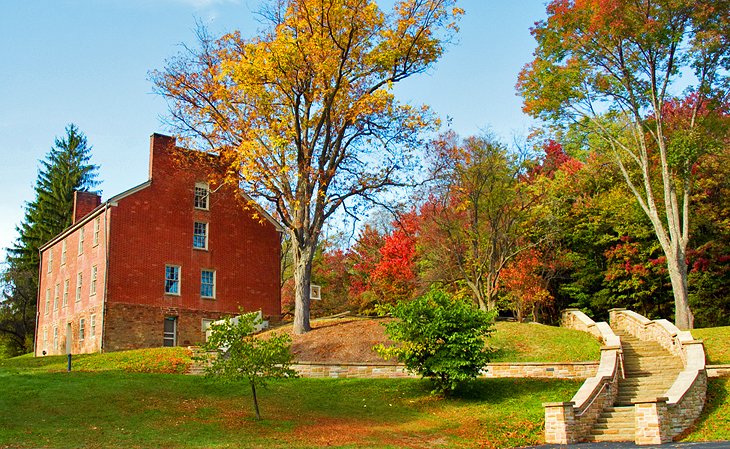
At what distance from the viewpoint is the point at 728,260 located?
32531 millimetres

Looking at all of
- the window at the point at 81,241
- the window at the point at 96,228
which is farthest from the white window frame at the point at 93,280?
the window at the point at 81,241

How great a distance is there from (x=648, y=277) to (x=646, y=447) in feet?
68.0

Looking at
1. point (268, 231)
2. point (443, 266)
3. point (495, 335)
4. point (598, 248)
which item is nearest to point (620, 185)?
point (598, 248)

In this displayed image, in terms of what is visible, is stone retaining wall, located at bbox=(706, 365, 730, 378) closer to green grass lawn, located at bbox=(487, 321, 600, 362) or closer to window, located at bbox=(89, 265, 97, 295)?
green grass lawn, located at bbox=(487, 321, 600, 362)

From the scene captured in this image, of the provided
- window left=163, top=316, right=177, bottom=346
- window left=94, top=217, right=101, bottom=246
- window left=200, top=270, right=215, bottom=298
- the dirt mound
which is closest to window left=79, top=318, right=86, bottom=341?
window left=94, top=217, right=101, bottom=246

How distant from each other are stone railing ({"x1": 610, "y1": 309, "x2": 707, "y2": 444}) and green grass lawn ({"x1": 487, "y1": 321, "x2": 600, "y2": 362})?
107 inches

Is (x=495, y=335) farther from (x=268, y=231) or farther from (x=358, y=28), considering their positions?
(x=268, y=231)

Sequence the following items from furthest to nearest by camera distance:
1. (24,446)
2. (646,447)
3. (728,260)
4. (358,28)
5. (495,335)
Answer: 1. (728,260)
2. (358,28)
3. (495,335)
4. (646,447)
5. (24,446)

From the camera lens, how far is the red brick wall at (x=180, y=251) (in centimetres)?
3197

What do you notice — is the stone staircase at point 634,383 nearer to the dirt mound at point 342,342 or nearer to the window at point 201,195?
the dirt mound at point 342,342

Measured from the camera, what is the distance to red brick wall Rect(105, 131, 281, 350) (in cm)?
3197

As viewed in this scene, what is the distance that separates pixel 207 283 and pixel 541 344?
1752cm

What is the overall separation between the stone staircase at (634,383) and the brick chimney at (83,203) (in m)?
30.0

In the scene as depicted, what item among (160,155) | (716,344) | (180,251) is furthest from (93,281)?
(716,344)
